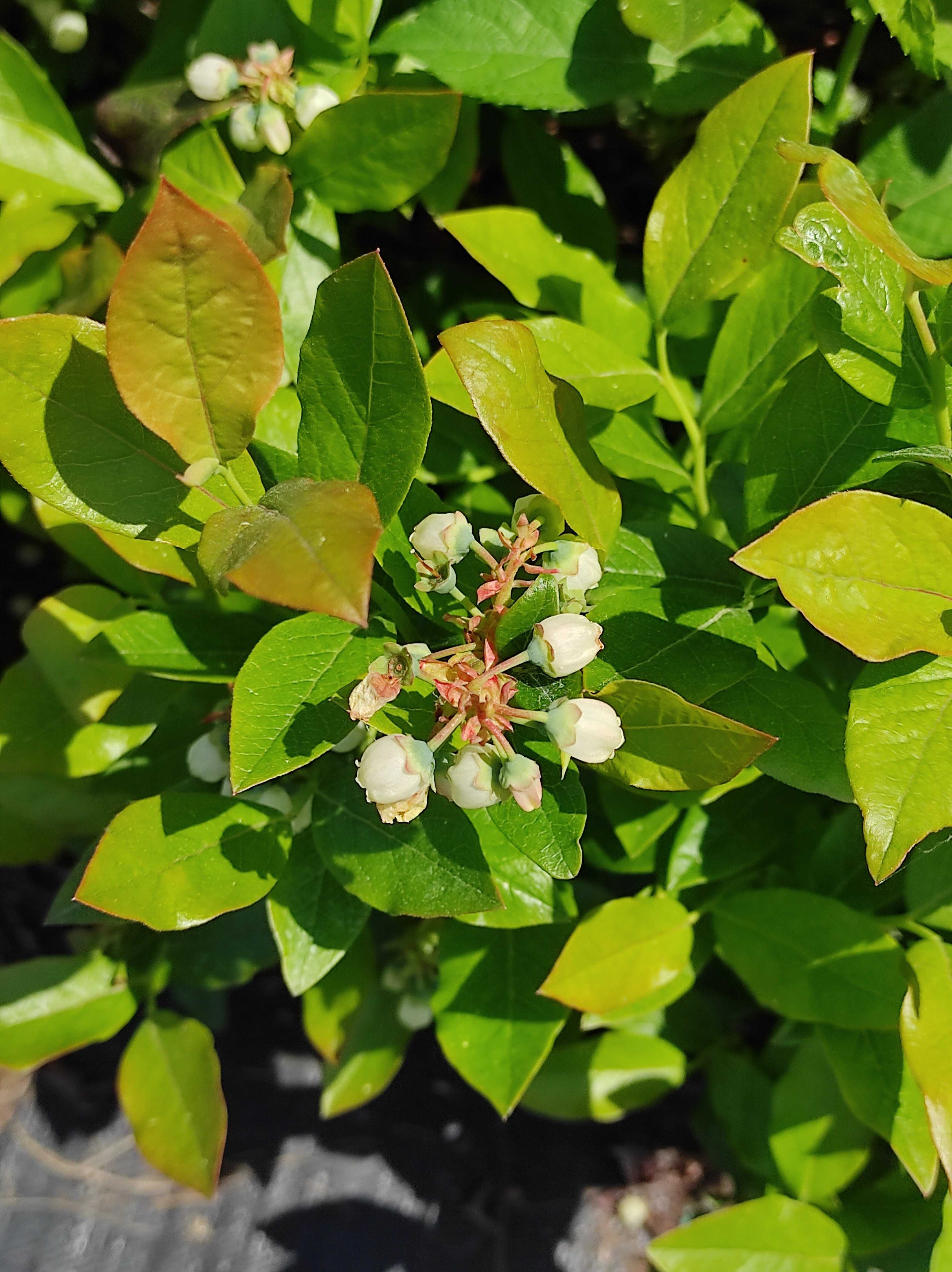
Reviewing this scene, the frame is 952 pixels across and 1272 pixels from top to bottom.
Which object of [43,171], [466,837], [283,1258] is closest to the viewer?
[466,837]

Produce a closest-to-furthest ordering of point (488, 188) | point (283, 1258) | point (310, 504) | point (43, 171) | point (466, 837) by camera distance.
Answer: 1. point (310, 504)
2. point (466, 837)
3. point (43, 171)
4. point (488, 188)
5. point (283, 1258)

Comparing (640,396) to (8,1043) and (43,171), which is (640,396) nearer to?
(43,171)

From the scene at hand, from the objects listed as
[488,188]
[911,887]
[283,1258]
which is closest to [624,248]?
[488,188]

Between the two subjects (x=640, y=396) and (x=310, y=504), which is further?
(x=640, y=396)

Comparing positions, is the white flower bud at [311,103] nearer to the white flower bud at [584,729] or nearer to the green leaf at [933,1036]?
the white flower bud at [584,729]

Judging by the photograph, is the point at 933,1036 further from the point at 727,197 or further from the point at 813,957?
the point at 727,197

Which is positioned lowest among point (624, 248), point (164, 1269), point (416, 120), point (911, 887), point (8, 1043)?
point (164, 1269)

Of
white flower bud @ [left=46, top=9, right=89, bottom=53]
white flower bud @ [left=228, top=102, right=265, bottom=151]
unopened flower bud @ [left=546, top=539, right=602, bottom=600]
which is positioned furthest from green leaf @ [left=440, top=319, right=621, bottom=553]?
white flower bud @ [left=46, top=9, right=89, bottom=53]
